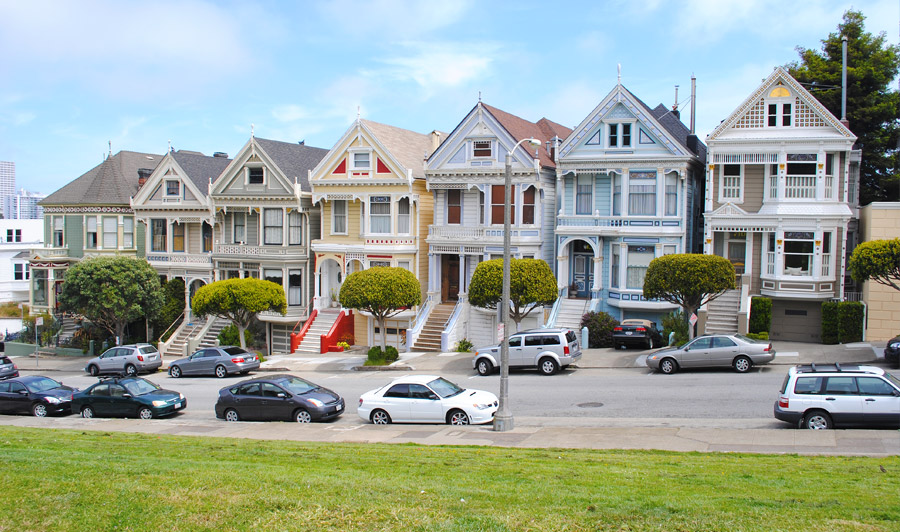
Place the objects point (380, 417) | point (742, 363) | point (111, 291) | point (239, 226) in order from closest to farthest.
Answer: point (380, 417) < point (742, 363) < point (111, 291) < point (239, 226)

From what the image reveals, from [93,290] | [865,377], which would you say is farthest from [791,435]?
[93,290]

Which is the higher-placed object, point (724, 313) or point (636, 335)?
point (724, 313)

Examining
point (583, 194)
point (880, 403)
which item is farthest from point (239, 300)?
point (880, 403)

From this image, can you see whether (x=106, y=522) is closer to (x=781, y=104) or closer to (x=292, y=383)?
(x=292, y=383)

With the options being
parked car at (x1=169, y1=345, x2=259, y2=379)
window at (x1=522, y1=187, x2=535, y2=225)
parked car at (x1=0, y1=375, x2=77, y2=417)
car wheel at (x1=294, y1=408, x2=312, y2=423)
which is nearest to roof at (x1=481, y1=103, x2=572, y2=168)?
window at (x1=522, y1=187, x2=535, y2=225)

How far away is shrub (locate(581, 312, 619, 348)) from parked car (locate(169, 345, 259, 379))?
14.5 metres

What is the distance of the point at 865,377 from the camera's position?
17219 millimetres

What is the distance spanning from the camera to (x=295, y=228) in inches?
1705

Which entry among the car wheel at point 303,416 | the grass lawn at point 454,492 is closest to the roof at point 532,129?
the car wheel at point 303,416

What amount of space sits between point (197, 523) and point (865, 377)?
1405 cm

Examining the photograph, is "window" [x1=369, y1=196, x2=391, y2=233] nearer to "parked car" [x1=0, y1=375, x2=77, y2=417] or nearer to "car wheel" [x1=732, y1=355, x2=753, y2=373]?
"parked car" [x1=0, y1=375, x2=77, y2=417]

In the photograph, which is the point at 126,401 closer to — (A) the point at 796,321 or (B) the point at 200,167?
(B) the point at 200,167

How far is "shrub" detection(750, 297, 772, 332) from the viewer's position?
32.2 meters

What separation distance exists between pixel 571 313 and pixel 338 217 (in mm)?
13745
